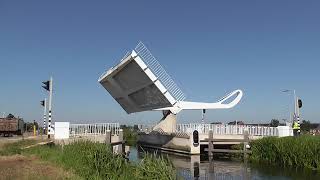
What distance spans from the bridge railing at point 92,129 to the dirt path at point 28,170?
9.88 m

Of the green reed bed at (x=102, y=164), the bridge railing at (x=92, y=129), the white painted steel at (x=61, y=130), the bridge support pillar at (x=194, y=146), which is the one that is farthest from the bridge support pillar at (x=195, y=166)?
the white painted steel at (x=61, y=130)

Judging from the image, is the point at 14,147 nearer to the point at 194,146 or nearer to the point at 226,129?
the point at 194,146

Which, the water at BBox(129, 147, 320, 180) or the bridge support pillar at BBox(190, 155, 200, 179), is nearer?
the water at BBox(129, 147, 320, 180)

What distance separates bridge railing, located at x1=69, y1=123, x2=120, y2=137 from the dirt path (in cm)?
988

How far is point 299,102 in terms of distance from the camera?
2978 centimetres

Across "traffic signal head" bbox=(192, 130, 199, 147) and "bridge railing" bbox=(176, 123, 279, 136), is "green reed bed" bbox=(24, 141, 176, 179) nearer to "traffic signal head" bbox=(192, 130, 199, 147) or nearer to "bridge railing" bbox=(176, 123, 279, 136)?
"traffic signal head" bbox=(192, 130, 199, 147)

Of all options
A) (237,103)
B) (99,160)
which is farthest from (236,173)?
(237,103)

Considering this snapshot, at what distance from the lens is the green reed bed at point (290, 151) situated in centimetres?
2179

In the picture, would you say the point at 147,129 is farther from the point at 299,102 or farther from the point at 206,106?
the point at 299,102

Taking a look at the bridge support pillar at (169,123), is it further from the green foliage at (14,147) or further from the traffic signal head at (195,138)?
the green foliage at (14,147)

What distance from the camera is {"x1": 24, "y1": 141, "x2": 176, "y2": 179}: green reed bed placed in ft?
39.3

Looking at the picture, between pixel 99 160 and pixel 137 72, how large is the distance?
14.7 meters

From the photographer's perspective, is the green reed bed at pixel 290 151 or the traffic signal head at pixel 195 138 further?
the traffic signal head at pixel 195 138

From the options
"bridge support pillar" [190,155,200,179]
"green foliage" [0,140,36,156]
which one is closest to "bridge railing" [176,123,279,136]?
"bridge support pillar" [190,155,200,179]
